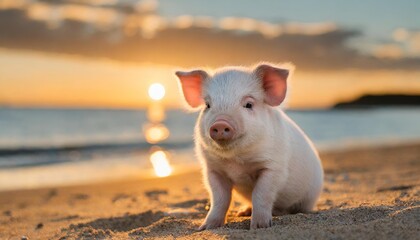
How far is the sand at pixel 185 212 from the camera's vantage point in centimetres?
394

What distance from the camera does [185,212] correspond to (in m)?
5.85

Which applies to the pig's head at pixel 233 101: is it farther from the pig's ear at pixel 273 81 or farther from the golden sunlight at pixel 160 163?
the golden sunlight at pixel 160 163

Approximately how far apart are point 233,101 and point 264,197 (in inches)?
32.7

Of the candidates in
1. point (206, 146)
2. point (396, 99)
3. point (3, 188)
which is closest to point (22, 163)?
point (3, 188)

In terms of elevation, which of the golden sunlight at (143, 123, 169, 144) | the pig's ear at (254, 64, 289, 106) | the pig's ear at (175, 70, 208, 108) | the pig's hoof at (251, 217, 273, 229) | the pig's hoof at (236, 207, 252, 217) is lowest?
the pig's hoof at (251, 217, 273, 229)

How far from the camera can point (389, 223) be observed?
12.7 ft

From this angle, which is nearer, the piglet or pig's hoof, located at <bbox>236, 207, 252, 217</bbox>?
the piglet

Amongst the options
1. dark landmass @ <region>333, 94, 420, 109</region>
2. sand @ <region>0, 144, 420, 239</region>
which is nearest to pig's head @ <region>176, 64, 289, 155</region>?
sand @ <region>0, 144, 420, 239</region>

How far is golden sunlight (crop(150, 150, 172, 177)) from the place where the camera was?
1243cm

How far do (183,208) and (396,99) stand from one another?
95907 mm

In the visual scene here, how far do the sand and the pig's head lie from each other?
704 millimetres

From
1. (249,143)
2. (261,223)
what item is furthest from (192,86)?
(261,223)

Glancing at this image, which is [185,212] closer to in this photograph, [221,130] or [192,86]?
[192,86]

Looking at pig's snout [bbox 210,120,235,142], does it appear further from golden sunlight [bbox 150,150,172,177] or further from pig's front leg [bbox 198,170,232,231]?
golden sunlight [bbox 150,150,172,177]
